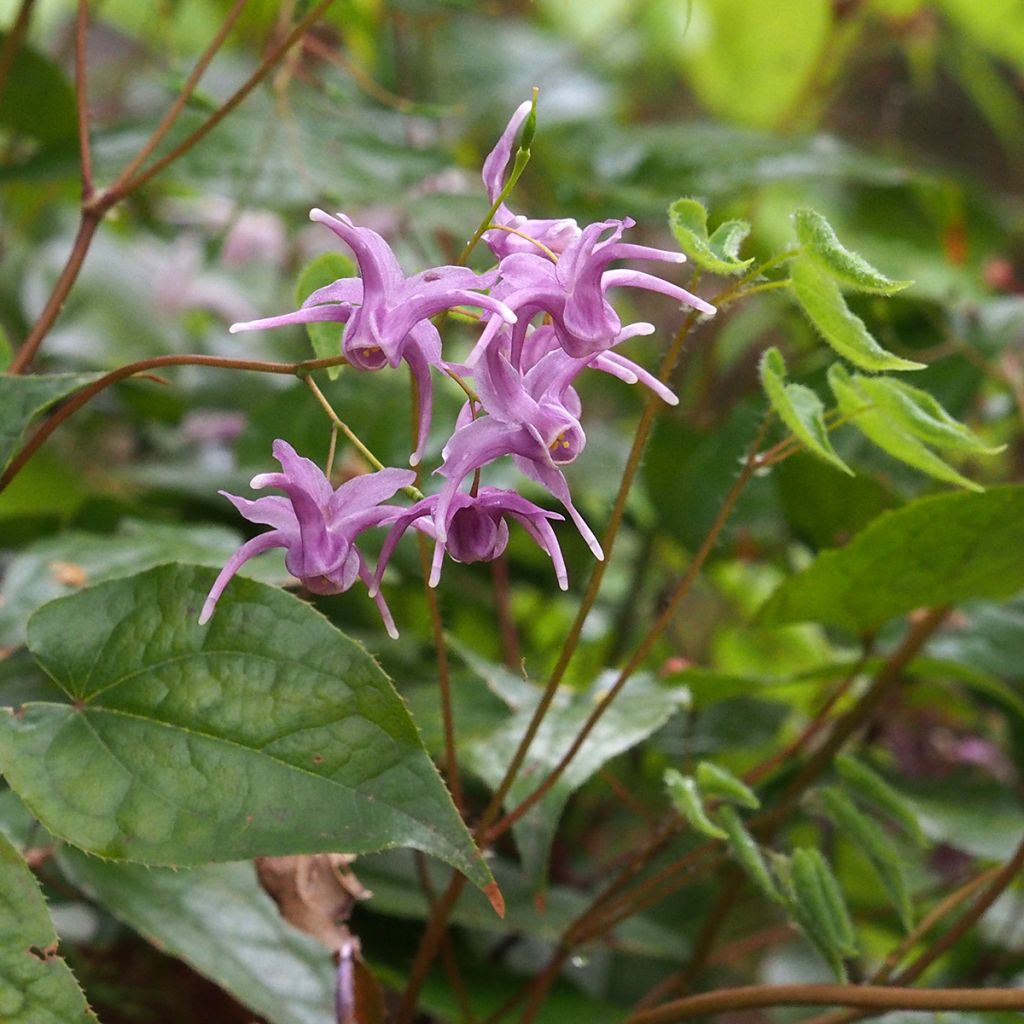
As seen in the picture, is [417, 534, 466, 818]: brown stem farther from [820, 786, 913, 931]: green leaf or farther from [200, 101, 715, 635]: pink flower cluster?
[820, 786, 913, 931]: green leaf

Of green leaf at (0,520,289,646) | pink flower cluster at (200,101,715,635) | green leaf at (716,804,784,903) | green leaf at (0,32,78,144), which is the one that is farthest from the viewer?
green leaf at (0,32,78,144)

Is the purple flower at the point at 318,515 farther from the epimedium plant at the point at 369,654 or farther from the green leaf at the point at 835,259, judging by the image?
the green leaf at the point at 835,259

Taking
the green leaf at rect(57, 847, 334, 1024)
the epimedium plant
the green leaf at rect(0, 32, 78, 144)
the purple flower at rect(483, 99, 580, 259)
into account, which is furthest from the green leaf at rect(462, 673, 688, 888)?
the green leaf at rect(0, 32, 78, 144)

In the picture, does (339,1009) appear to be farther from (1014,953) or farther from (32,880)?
(1014,953)

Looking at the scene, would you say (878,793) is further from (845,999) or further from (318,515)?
(318,515)

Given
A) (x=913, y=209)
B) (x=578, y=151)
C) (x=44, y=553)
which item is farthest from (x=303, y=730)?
(x=913, y=209)

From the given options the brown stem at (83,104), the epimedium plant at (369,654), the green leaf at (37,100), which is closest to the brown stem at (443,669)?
the epimedium plant at (369,654)
